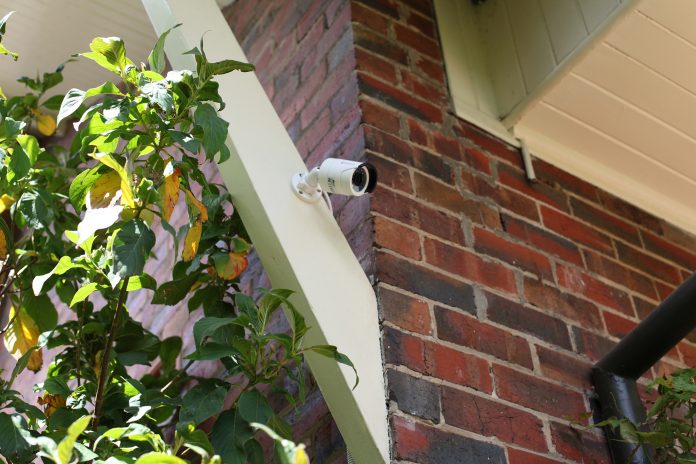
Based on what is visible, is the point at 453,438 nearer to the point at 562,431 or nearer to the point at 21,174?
the point at 562,431

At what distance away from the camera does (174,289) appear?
187cm

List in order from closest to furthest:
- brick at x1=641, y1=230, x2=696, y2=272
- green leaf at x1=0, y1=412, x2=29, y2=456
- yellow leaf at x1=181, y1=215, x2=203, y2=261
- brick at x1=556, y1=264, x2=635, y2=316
→ green leaf at x1=0, y1=412, x2=29, y2=456 → yellow leaf at x1=181, y1=215, x2=203, y2=261 → brick at x1=556, y1=264, x2=635, y2=316 → brick at x1=641, y1=230, x2=696, y2=272

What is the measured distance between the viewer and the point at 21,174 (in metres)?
1.58

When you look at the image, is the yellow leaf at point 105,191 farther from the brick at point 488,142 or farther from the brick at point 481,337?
the brick at point 488,142

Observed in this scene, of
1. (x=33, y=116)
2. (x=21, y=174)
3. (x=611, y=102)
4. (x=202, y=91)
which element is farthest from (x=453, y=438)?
(x=33, y=116)

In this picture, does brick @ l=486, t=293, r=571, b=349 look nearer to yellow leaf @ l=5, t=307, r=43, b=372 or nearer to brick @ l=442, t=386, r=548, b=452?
brick @ l=442, t=386, r=548, b=452

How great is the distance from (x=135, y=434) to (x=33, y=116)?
113cm

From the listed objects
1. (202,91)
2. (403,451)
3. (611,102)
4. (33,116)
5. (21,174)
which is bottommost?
(33,116)

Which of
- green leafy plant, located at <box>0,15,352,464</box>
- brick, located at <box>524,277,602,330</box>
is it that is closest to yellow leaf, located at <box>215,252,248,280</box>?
green leafy plant, located at <box>0,15,352,464</box>

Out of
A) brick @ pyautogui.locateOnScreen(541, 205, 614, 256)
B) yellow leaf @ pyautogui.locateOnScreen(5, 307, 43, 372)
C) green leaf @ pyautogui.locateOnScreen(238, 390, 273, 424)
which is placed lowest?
yellow leaf @ pyautogui.locateOnScreen(5, 307, 43, 372)

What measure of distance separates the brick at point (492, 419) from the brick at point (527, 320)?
0.20 m

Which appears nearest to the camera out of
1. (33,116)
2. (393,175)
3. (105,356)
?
(105,356)

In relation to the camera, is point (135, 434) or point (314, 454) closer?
point (135, 434)

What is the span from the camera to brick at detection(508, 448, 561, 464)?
1616 mm
